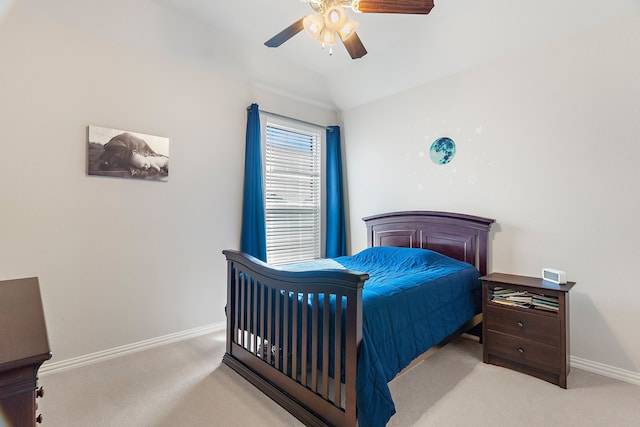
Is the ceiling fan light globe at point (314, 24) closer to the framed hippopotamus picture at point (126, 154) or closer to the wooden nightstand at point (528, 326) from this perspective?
the framed hippopotamus picture at point (126, 154)

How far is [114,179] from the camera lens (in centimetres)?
276

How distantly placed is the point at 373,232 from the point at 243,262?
210 cm

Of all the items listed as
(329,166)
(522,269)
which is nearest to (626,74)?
(522,269)

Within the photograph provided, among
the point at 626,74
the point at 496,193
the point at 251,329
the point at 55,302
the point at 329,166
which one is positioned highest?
the point at 626,74


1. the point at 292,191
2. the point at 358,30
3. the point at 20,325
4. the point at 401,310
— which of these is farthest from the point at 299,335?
the point at 358,30

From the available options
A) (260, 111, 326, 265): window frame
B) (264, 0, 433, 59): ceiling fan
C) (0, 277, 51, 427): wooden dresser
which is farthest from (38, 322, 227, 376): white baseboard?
(264, 0, 433, 59): ceiling fan

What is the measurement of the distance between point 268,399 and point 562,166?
9.84 feet

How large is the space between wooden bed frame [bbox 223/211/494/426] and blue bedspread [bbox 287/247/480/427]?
0.34ft

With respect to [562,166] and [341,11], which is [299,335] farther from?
[562,166]

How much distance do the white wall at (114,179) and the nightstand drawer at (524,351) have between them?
2.68 m

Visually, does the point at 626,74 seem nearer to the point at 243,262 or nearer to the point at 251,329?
the point at 243,262

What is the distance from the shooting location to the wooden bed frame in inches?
65.7

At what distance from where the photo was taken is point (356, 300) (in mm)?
1628

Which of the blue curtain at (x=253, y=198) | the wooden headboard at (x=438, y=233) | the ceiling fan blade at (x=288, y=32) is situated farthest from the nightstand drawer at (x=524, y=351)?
the ceiling fan blade at (x=288, y=32)
